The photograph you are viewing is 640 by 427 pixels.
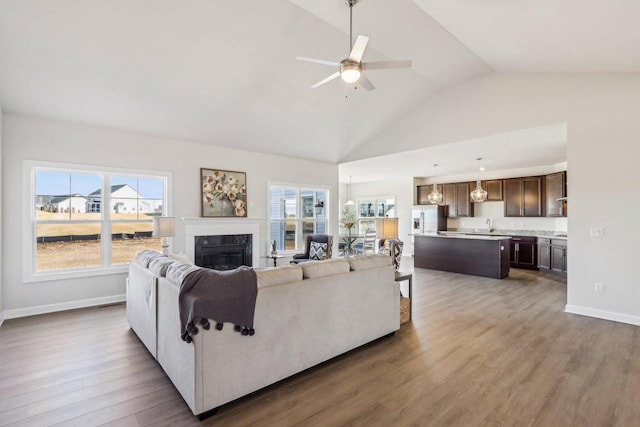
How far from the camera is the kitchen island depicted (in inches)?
252

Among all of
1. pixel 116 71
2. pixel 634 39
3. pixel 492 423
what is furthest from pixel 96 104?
pixel 634 39

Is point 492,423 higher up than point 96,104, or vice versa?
point 96,104

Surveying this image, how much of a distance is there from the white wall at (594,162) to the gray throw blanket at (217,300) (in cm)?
452

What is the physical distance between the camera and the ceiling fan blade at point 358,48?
102 inches

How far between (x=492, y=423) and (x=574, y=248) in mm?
3405

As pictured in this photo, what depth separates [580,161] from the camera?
4145 millimetres

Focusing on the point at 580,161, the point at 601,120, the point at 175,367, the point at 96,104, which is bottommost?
the point at 175,367

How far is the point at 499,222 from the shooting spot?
8.48m

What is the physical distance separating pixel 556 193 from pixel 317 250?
575cm

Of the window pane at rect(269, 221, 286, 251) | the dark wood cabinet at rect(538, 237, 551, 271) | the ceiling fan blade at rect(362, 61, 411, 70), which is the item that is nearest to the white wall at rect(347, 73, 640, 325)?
the ceiling fan blade at rect(362, 61, 411, 70)

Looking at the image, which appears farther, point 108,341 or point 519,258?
point 519,258

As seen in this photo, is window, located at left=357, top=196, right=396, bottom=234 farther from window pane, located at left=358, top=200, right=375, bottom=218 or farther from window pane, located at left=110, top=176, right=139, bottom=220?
window pane, located at left=110, top=176, right=139, bottom=220

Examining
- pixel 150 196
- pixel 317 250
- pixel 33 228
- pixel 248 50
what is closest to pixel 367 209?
pixel 317 250

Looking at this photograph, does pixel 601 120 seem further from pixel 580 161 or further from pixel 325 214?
pixel 325 214
